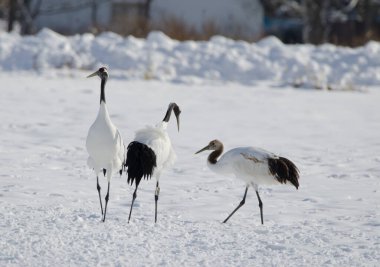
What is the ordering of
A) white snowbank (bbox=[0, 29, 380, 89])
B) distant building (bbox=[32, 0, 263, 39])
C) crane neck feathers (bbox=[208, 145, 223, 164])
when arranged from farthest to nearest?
distant building (bbox=[32, 0, 263, 39]) → white snowbank (bbox=[0, 29, 380, 89]) → crane neck feathers (bbox=[208, 145, 223, 164])

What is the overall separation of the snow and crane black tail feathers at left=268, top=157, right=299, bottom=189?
420 millimetres

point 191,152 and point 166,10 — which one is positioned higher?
point 166,10

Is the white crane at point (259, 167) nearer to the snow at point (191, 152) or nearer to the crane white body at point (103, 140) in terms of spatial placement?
the snow at point (191, 152)

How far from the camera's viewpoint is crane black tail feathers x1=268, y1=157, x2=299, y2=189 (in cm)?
696

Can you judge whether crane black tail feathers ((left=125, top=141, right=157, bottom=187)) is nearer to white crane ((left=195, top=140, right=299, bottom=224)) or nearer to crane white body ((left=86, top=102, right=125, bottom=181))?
crane white body ((left=86, top=102, right=125, bottom=181))

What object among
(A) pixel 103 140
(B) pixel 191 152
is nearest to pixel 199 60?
(B) pixel 191 152

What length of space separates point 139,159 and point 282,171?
4.11ft

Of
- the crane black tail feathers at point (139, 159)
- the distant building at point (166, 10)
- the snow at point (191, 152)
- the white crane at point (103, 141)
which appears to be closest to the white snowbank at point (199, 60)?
the snow at point (191, 152)

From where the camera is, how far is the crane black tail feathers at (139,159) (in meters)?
6.89

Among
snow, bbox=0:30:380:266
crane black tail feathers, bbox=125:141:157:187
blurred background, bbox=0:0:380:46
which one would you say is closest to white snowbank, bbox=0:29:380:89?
snow, bbox=0:30:380:266

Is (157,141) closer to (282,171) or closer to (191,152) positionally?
(282,171)

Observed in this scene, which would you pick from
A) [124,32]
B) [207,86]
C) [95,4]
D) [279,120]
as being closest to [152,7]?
[95,4]

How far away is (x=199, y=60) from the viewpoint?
19.1 m

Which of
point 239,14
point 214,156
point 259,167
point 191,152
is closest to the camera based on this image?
point 259,167
